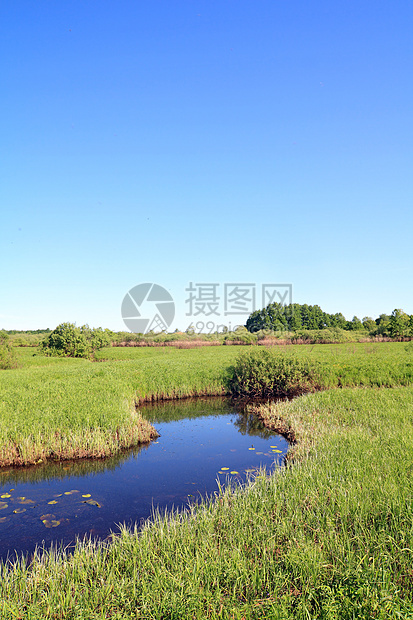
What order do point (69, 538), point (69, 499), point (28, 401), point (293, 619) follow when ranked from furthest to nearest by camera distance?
1. point (28, 401)
2. point (69, 499)
3. point (69, 538)
4. point (293, 619)

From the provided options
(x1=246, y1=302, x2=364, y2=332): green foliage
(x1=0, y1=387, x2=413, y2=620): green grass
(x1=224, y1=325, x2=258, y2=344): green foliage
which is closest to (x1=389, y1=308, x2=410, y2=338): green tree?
(x1=224, y1=325, x2=258, y2=344): green foliage

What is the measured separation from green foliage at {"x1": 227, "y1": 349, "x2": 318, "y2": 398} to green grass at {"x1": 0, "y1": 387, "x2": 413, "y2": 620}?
42.8ft

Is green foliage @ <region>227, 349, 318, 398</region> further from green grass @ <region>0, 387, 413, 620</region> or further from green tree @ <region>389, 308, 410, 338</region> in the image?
green tree @ <region>389, 308, 410, 338</region>

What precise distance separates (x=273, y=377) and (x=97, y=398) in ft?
32.8

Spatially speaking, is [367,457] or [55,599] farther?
[367,457]

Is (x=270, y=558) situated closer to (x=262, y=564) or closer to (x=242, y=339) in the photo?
(x=262, y=564)

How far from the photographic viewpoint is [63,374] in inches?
840

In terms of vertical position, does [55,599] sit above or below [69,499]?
above

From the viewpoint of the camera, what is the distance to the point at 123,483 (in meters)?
9.70

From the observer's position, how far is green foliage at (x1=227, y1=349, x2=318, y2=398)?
20.4 m

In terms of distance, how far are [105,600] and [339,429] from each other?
9055 millimetres

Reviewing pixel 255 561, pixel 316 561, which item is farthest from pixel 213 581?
pixel 316 561

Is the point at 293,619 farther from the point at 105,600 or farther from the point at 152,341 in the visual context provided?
the point at 152,341

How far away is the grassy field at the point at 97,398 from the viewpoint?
11.2 m
